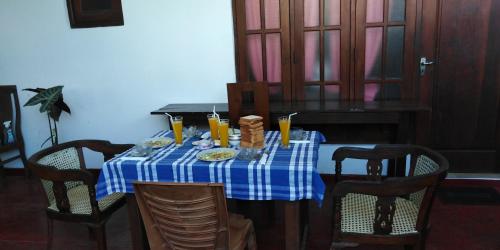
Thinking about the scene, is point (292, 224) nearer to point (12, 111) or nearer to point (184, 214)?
point (184, 214)

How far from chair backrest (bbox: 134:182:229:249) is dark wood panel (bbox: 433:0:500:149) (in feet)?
7.70

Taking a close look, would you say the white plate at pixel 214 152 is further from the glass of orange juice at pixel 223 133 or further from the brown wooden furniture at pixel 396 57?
the brown wooden furniture at pixel 396 57

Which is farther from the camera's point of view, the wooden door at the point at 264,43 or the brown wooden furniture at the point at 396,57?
the wooden door at the point at 264,43

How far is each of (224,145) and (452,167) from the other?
2209mm

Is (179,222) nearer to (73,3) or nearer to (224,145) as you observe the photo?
(224,145)

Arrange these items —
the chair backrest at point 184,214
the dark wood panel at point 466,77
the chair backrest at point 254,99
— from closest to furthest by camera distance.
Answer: the chair backrest at point 184,214 < the chair backrest at point 254,99 < the dark wood panel at point 466,77

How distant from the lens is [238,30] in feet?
10.0

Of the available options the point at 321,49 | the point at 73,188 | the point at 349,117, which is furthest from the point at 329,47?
the point at 73,188

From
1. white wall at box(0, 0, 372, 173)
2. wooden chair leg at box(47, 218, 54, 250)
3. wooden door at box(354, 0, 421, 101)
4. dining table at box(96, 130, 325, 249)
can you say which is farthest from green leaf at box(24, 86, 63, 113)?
wooden door at box(354, 0, 421, 101)

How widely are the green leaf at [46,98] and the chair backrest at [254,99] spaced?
167cm

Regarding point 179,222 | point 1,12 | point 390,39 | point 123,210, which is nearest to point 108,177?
point 179,222

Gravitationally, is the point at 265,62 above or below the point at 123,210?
above

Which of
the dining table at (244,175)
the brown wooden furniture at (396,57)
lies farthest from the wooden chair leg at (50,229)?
the brown wooden furniture at (396,57)

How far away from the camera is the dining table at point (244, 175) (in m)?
1.62
